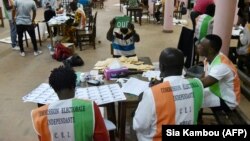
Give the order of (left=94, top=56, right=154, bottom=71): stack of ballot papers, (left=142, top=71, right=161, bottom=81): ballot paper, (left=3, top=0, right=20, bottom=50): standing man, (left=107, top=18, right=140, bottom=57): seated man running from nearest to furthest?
(left=142, top=71, right=161, bottom=81): ballot paper, (left=94, top=56, right=154, bottom=71): stack of ballot papers, (left=107, top=18, right=140, bottom=57): seated man, (left=3, top=0, right=20, bottom=50): standing man

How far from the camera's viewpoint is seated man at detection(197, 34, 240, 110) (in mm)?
2619

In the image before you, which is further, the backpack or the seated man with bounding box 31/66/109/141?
the backpack

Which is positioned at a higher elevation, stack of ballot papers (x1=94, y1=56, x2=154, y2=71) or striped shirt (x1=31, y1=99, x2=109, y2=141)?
striped shirt (x1=31, y1=99, x2=109, y2=141)

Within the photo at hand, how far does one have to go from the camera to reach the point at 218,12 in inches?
177

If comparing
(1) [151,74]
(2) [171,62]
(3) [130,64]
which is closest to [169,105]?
(2) [171,62]

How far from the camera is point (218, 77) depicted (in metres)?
2.61

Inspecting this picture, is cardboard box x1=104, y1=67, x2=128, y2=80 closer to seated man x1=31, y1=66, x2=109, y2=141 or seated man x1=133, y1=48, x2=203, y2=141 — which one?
seated man x1=133, y1=48, x2=203, y2=141

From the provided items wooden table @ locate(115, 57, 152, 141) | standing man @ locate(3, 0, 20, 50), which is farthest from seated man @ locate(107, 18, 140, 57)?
standing man @ locate(3, 0, 20, 50)

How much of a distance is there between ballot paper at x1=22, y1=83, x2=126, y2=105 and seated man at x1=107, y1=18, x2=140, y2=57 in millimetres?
1414

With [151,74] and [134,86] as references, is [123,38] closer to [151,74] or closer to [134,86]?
[151,74]

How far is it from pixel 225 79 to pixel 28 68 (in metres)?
4.26

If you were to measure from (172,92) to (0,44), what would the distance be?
22.4 ft

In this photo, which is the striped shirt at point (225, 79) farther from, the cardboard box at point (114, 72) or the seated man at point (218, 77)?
the cardboard box at point (114, 72)

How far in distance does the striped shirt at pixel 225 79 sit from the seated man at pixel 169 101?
775 millimetres
